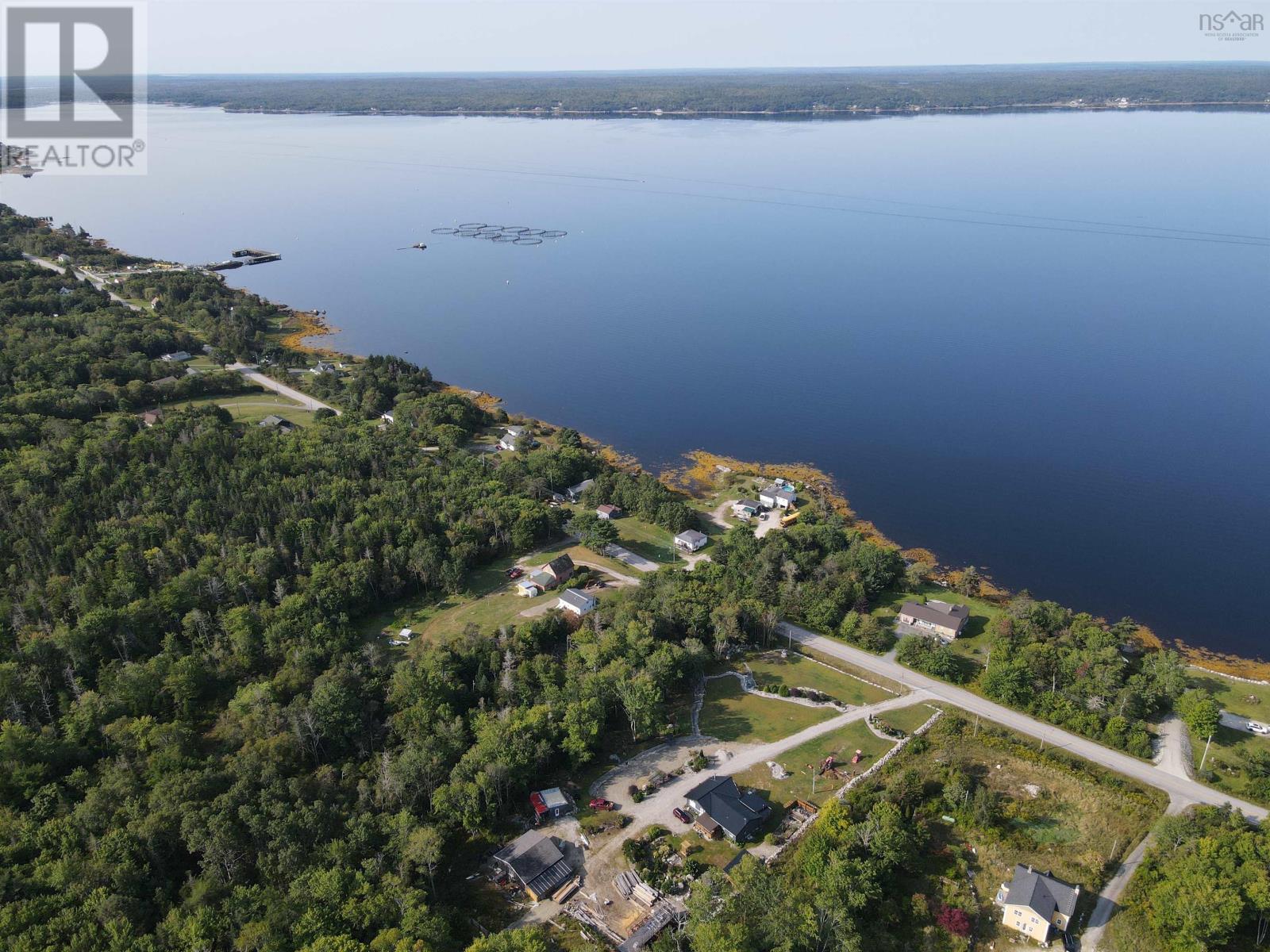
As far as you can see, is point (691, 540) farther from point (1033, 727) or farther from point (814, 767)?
point (1033, 727)

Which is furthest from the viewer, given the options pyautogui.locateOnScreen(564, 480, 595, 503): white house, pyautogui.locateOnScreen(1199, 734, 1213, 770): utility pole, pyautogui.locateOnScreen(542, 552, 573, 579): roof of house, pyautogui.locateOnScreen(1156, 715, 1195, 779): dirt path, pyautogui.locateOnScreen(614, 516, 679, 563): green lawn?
pyautogui.locateOnScreen(564, 480, 595, 503): white house

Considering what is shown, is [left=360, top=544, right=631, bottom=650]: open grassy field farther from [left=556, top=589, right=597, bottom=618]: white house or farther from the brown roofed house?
[left=556, top=589, right=597, bottom=618]: white house

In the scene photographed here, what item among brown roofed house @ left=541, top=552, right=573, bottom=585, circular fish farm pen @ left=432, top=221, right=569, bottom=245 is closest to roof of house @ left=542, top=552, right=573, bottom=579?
brown roofed house @ left=541, top=552, right=573, bottom=585

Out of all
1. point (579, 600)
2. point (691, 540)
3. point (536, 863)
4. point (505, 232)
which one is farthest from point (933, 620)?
point (505, 232)

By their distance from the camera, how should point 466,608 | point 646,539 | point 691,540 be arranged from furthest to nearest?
1. point 646,539
2. point 691,540
3. point 466,608

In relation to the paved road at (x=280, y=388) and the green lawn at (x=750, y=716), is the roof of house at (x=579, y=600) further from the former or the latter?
the paved road at (x=280, y=388)

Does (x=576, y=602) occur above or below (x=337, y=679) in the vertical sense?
above

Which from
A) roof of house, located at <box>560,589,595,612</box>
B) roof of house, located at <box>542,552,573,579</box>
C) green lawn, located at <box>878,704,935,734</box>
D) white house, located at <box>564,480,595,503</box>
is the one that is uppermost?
white house, located at <box>564,480,595,503</box>

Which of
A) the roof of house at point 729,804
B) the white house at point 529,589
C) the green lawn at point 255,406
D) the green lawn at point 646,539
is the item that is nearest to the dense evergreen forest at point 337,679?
the green lawn at point 646,539
